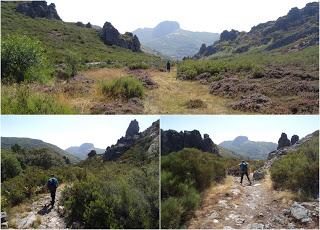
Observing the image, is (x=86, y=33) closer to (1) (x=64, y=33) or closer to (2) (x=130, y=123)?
(1) (x=64, y=33)

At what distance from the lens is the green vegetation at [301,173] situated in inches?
486

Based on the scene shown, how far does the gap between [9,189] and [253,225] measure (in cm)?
877

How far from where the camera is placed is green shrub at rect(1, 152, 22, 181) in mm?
15570

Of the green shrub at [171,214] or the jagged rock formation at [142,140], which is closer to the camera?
the green shrub at [171,214]

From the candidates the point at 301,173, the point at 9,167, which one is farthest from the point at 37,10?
the point at 301,173

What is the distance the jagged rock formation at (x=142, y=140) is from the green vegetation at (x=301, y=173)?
15.6ft

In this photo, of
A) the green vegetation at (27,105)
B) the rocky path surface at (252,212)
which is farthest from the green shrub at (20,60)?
the rocky path surface at (252,212)

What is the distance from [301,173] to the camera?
1278 cm

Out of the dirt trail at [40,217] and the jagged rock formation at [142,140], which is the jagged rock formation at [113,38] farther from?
the dirt trail at [40,217]

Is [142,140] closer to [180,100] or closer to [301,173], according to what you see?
[301,173]

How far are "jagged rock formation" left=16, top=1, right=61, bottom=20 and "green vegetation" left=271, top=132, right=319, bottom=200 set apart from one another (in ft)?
359

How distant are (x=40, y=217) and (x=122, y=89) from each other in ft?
35.9

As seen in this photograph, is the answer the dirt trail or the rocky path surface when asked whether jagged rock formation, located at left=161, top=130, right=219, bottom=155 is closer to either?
the rocky path surface

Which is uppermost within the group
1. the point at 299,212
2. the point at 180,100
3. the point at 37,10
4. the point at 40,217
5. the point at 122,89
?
the point at 37,10
